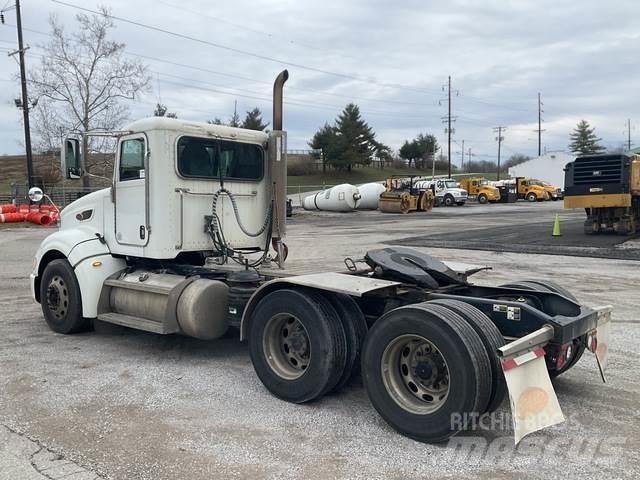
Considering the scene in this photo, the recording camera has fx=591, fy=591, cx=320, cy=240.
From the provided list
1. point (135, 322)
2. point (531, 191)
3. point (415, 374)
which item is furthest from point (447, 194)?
point (415, 374)

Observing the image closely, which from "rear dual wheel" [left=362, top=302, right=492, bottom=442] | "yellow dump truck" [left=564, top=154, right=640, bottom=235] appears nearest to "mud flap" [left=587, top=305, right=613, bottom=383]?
"rear dual wheel" [left=362, top=302, right=492, bottom=442]

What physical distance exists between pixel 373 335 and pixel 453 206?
46.9m

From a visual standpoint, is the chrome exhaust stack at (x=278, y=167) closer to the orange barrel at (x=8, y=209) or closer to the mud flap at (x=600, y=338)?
the mud flap at (x=600, y=338)

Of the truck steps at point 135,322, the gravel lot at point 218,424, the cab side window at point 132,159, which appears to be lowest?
the gravel lot at point 218,424

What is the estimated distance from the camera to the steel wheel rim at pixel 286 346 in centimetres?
492

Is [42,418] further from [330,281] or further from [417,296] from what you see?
[417,296]

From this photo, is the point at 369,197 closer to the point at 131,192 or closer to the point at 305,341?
the point at 131,192

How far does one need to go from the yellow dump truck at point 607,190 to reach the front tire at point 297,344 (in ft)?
52.1

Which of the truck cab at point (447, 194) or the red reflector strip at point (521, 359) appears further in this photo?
the truck cab at point (447, 194)

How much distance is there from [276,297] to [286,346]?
456 millimetres

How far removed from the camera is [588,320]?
442 centimetres

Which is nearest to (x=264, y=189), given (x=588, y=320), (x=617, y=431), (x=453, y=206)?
(x=588, y=320)

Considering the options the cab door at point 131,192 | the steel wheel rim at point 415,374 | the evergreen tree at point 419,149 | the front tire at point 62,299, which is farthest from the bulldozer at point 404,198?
the evergreen tree at point 419,149

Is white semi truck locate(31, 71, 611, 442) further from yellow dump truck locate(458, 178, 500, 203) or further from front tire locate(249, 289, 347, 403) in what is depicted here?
yellow dump truck locate(458, 178, 500, 203)
